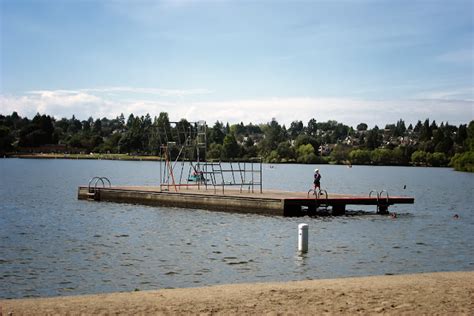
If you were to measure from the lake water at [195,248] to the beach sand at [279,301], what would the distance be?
13.4 ft

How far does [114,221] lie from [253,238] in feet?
35.4

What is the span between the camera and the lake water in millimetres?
21047

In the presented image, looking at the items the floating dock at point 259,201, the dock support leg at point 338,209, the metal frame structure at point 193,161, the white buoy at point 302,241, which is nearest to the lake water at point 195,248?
the white buoy at point 302,241

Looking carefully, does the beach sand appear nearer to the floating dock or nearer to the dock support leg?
the floating dock

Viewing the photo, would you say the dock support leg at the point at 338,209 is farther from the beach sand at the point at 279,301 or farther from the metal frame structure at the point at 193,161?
the beach sand at the point at 279,301

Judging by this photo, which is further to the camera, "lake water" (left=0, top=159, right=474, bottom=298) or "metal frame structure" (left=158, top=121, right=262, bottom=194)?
"metal frame structure" (left=158, top=121, right=262, bottom=194)

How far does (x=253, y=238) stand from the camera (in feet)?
102

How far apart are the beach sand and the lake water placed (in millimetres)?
4077

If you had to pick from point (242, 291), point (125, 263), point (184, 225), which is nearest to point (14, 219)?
point (184, 225)

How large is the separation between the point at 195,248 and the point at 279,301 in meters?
13.5

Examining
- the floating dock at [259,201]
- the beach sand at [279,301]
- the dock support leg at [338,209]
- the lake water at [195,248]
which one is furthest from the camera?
the dock support leg at [338,209]

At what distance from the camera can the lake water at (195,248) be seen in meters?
21.0

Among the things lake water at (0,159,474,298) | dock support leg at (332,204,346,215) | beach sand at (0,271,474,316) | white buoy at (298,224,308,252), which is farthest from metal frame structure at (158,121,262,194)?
beach sand at (0,271,474,316)

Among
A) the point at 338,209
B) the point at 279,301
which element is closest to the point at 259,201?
the point at 338,209
